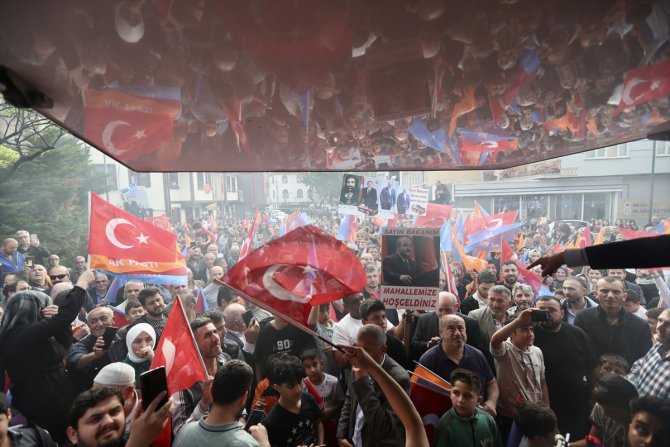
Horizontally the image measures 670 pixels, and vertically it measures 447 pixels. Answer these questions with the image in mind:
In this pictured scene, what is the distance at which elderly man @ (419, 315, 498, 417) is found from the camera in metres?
3.61

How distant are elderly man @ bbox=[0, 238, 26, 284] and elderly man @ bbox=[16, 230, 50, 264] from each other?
103 cm

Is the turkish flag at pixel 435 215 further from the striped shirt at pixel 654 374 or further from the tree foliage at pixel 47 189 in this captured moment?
the tree foliage at pixel 47 189

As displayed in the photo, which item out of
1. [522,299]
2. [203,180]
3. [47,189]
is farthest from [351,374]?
[203,180]

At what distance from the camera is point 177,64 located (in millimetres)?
2074

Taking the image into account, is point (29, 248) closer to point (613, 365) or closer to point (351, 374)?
point (351, 374)

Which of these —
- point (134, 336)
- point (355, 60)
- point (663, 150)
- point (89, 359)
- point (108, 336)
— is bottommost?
point (89, 359)

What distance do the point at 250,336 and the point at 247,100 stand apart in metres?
2.71

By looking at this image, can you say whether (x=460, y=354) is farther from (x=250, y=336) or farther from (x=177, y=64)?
(x=177, y=64)

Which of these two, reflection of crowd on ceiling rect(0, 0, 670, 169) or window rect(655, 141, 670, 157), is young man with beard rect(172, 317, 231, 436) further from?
window rect(655, 141, 670, 157)

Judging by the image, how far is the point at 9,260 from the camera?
6992mm

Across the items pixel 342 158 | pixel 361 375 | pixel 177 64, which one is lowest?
pixel 361 375

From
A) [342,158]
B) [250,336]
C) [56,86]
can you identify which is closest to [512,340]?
[342,158]

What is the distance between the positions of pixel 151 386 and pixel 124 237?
150 inches

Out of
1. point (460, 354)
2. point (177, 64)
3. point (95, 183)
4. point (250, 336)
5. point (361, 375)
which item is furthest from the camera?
point (95, 183)
